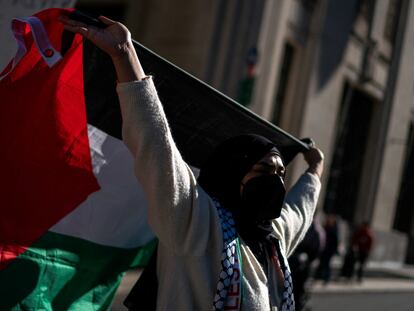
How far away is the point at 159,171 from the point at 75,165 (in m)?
0.99

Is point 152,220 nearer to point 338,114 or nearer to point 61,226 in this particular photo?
point 61,226

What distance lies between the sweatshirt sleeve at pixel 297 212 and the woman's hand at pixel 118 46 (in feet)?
3.27

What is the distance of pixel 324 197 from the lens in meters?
22.3

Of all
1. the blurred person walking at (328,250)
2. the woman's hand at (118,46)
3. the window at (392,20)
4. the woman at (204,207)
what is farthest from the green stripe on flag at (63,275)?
the window at (392,20)

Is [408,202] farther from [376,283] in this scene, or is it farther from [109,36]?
[109,36]

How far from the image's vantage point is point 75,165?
330 cm

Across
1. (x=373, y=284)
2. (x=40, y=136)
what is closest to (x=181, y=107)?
(x=40, y=136)

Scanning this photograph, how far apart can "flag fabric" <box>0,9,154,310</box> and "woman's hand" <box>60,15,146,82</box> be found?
46cm

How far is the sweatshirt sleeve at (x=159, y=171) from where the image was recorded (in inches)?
95.1

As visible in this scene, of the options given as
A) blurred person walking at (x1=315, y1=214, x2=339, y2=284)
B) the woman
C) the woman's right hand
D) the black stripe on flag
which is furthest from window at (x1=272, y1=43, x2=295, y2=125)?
the woman's right hand

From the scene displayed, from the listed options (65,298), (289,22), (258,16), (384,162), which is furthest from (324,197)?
(65,298)

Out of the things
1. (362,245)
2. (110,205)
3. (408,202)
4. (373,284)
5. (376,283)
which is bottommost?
(376,283)

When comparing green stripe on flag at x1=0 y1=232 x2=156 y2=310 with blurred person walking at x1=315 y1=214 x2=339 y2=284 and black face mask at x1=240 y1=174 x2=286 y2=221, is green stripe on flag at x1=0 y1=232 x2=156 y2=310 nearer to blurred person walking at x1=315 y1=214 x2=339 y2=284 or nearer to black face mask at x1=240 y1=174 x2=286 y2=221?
black face mask at x1=240 y1=174 x2=286 y2=221

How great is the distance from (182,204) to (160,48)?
1376 centimetres
